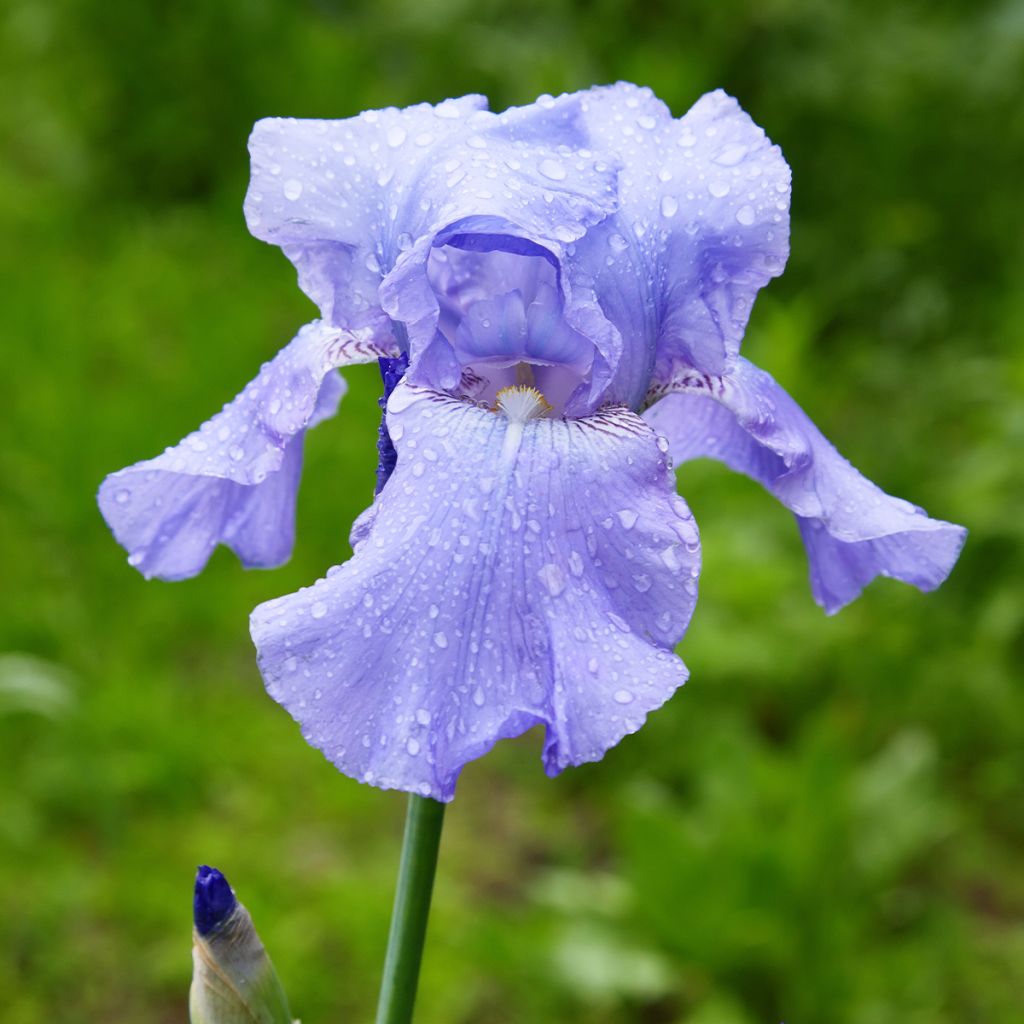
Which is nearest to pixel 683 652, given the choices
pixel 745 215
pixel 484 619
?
pixel 745 215

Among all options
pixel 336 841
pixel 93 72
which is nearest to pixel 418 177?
pixel 336 841

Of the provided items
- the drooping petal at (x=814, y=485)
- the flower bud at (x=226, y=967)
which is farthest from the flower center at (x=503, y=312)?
the flower bud at (x=226, y=967)

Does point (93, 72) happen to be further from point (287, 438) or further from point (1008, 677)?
point (287, 438)

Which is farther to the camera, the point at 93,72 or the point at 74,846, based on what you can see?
the point at 93,72

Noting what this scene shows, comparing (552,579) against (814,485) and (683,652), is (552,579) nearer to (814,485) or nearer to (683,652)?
(814,485)

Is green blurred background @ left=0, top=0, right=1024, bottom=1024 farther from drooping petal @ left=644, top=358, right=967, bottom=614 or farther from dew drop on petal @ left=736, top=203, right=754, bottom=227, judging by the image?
dew drop on petal @ left=736, top=203, right=754, bottom=227

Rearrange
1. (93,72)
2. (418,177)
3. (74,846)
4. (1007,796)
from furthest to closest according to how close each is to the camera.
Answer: (93,72) < (1007,796) < (74,846) < (418,177)

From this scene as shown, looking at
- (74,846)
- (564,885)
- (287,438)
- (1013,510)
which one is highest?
(287,438)
